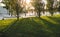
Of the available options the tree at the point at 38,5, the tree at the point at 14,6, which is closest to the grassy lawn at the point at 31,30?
the tree at the point at 14,6

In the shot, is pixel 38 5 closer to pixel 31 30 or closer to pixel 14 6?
pixel 14 6

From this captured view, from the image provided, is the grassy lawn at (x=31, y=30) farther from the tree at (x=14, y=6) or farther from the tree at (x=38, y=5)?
the tree at (x=38, y=5)

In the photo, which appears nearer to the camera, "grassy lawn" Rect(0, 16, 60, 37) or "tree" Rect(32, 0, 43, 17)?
"grassy lawn" Rect(0, 16, 60, 37)

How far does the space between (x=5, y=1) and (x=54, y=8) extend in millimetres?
16994

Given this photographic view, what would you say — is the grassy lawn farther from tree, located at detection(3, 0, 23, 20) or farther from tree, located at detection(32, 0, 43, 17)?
tree, located at detection(32, 0, 43, 17)

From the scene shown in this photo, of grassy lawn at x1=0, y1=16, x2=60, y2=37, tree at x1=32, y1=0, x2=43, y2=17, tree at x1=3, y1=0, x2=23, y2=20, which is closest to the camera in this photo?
grassy lawn at x1=0, y1=16, x2=60, y2=37

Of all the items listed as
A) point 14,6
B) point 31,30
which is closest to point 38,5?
point 14,6

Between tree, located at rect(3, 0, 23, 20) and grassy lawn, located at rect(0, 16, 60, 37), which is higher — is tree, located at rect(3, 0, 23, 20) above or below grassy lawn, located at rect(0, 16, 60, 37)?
above

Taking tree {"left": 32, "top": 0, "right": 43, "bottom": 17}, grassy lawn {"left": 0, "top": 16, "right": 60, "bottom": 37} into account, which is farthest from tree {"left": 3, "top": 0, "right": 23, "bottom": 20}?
grassy lawn {"left": 0, "top": 16, "right": 60, "bottom": 37}

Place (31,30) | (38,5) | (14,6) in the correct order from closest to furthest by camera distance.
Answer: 1. (31,30)
2. (14,6)
3. (38,5)

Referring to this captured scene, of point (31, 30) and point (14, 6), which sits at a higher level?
point (14, 6)

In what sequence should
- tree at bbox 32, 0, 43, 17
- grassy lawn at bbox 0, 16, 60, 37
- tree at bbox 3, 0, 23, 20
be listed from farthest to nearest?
tree at bbox 32, 0, 43, 17 → tree at bbox 3, 0, 23, 20 → grassy lawn at bbox 0, 16, 60, 37

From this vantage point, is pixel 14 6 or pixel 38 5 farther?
pixel 38 5

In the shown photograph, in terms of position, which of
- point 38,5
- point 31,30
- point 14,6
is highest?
point 38,5
